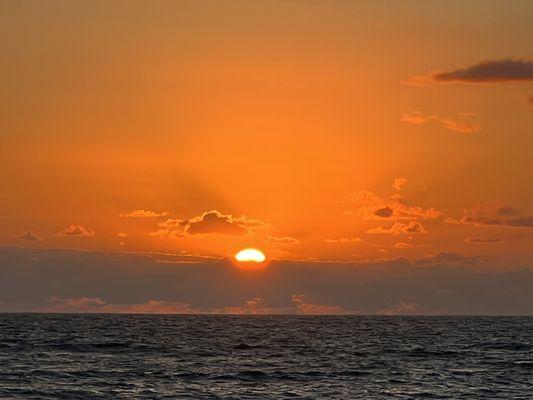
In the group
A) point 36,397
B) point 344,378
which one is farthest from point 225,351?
point 36,397

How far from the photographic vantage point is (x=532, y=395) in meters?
59.1

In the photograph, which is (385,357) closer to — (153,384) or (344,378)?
(344,378)

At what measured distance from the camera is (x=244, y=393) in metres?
59.9

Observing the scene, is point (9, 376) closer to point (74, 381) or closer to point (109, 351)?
point (74, 381)

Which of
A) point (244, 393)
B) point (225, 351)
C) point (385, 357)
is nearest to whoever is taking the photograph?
point (244, 393)

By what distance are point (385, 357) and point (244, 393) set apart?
32807 mm

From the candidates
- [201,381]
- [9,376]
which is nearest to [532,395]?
[201,381]

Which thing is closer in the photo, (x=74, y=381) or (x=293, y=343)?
(x=74, y=381)

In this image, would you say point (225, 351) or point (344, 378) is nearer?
point (344, 378)

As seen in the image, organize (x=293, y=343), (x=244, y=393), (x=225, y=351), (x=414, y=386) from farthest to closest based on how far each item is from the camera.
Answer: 1. (x=293, y=343)
2. (x=225, y=351)
3. (x=414, y=386)
4. (x=244, y=393)

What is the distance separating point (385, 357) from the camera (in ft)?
294

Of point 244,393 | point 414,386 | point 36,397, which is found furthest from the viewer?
point 414,386

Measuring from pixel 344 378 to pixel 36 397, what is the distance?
2447 centimetres

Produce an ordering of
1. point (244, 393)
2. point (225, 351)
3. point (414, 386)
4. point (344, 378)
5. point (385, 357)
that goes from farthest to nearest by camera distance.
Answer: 1. point (225, 351)
2. point (385, 357)
3. point (344, 378)
4. point (414, 386)
5. point (244, 393)
